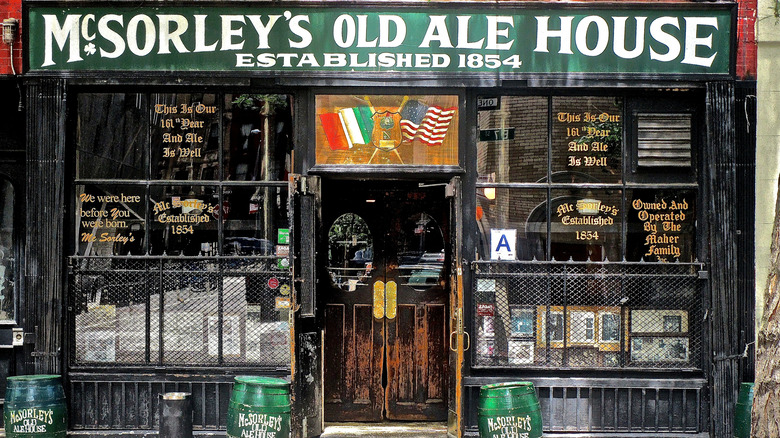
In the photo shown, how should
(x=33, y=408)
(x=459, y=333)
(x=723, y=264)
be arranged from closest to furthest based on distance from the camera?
(x=33, y=408), (x=459, y=333), (x=723, y=264)

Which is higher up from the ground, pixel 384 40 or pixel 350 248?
pixel 384 40

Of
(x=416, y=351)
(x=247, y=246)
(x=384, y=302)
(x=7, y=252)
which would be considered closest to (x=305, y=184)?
(x=247, y=246)

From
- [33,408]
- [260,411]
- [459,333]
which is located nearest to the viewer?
[260,411]

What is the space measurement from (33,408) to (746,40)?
7915mm

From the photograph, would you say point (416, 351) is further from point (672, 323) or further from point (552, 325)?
point (672, 323)

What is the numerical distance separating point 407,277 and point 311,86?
7.86ft

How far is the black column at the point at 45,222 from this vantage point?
7516 mm

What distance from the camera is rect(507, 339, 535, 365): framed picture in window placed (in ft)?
25.0

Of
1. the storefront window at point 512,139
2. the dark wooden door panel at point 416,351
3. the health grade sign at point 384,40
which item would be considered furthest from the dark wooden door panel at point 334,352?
the health grade sign at point 384,40

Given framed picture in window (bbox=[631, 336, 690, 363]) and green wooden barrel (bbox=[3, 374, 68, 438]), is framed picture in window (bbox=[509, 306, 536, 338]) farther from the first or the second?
green wooden barrel (bbox=[3, 374, 68, 438])

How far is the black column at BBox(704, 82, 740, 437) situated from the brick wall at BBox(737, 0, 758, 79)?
31 cm

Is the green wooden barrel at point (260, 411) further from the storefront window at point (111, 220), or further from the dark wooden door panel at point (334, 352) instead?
the storefront window at point (111, 220)

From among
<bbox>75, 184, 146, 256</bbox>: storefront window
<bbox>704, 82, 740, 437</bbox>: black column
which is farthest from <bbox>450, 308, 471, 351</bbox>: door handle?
<bbox>75, 184, 146, 256</bbox>: storefront window

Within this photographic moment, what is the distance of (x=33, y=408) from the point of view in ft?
23.2
